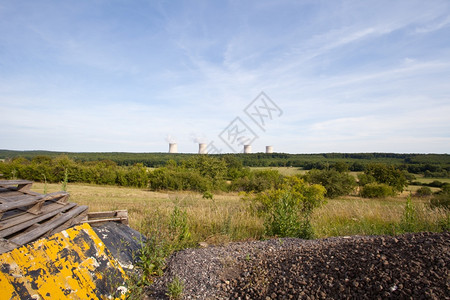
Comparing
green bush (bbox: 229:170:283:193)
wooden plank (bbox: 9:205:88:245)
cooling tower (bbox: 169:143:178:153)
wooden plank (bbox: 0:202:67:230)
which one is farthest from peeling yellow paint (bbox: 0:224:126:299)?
cooling tower (bbox: 169:143:178:153)

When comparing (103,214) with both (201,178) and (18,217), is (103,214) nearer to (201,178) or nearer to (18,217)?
(18,217)

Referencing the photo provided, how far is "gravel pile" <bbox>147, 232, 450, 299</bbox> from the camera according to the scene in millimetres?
2910

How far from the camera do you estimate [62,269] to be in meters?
2.88

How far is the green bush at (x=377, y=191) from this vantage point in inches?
1511

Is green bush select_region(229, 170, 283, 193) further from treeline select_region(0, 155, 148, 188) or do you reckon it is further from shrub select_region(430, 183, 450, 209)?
shrub select_region(430, 183, 450, 209)

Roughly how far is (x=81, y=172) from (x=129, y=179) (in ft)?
24.6

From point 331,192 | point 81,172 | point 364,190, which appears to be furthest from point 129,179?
point 364,190

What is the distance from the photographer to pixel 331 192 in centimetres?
3841

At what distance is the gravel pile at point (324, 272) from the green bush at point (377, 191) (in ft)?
130

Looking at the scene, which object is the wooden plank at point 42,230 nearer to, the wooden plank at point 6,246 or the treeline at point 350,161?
the wooden plank at point 6,246

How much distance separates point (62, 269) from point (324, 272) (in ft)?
9.98

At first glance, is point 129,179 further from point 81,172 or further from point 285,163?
point 285,163

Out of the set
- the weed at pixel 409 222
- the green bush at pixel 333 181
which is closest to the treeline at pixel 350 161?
the green bush at pixel 333 181

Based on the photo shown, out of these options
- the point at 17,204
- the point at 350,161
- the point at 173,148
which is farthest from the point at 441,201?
the point at 173,148
